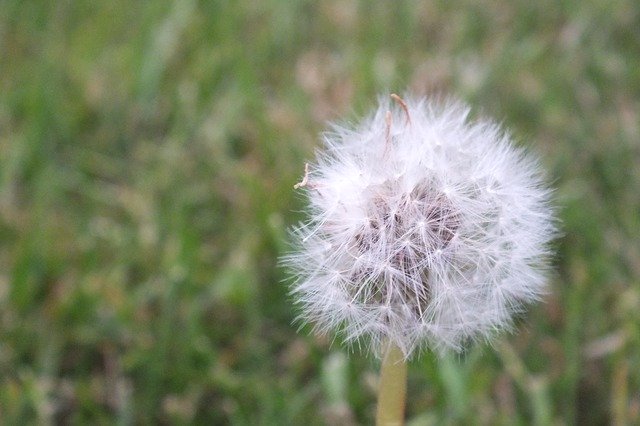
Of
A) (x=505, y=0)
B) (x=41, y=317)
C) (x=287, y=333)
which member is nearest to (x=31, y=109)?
(x=41, y=317)

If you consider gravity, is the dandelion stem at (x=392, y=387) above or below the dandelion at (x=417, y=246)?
below

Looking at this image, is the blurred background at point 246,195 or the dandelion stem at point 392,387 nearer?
the dandelion stem at point 392,387

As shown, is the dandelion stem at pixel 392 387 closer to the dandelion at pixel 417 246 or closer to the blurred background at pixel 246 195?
the dandelion at pixel 417 246

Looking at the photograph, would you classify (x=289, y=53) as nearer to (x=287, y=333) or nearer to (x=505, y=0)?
(x=505, y=0)

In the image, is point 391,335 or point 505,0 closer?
point 391,335

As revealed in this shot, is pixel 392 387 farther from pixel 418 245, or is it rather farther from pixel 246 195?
pixel 246 195

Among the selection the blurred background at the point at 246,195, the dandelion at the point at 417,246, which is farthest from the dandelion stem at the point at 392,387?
the blurred background at the point at 246,195
